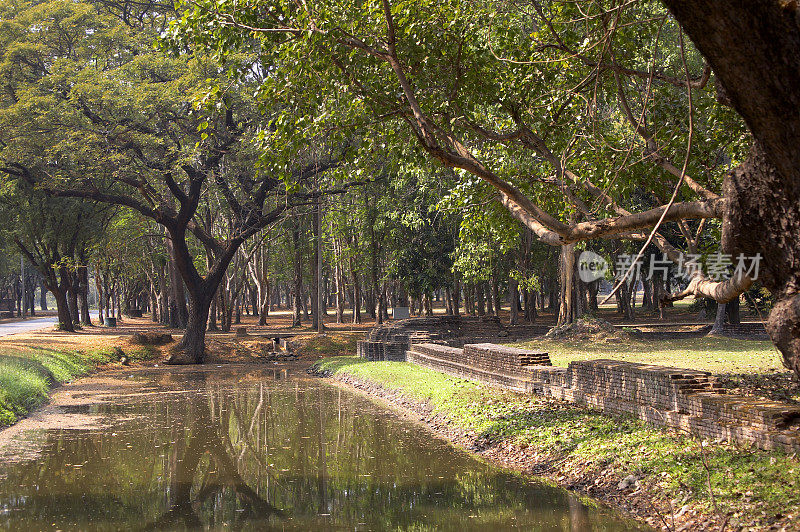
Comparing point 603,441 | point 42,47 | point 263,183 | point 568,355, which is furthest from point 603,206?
point 42,47

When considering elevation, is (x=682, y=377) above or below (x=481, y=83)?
below

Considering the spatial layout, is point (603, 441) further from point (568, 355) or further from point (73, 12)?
point (73, 12)

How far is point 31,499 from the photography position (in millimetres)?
8469

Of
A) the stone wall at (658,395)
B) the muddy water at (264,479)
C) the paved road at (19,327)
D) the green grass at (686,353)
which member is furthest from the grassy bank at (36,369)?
the green grass at (686,353)

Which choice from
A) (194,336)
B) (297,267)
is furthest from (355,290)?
(194,336)

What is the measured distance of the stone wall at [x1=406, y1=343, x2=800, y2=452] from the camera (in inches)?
290

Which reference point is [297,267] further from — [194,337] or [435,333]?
[435,333]

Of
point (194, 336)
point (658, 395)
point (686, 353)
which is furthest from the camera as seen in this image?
point (194, 336)

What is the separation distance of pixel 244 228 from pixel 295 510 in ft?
62.6

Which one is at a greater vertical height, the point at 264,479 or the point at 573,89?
the point at 573,89

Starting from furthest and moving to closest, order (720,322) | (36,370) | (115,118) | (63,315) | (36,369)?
(63,315)
(720,322)
(115,118)
(36,369)
(36,370)

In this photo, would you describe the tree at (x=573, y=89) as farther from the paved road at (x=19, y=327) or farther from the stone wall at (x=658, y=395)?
the paved road at (x=19, y=327)

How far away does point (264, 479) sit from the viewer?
9.41 metres

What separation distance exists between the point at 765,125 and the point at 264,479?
286 inches
